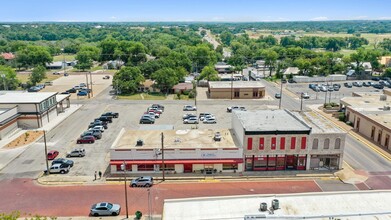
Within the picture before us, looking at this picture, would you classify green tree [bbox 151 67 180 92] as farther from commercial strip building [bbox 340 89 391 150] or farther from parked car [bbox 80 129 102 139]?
commercial strip building [bbox 340 89 391 150]

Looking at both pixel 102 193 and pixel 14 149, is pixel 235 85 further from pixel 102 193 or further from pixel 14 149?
pixel 102 193

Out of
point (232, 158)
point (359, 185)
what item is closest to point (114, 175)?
point (232, 158)

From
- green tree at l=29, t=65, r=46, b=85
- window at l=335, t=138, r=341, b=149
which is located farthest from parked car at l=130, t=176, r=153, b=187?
green tree at l=29, t=65, r=46, b=85

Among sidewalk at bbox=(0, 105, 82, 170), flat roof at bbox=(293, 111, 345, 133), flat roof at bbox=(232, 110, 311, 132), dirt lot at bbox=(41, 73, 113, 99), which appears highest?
flat roof at bbox=(232, 110, 311, 132)

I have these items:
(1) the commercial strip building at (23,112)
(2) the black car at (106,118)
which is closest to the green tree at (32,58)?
(1) the commercial strip building at (23,112)

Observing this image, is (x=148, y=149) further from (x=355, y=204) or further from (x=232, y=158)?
(x=355, y=204)

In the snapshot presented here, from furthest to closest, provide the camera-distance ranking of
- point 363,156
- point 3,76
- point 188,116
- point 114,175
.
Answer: point 3,76 < point 188,116 < point 363,156 < point 114,175
